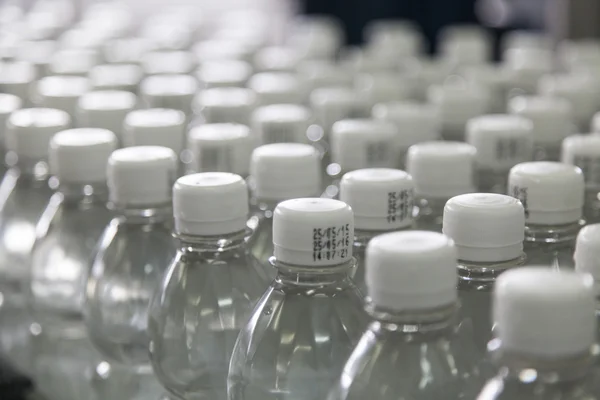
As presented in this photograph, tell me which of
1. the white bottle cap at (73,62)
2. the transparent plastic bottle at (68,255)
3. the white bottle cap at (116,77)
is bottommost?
the transparent plastic bottle at (68,255)

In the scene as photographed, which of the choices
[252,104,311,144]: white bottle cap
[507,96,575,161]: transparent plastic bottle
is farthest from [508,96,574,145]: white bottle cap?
[252,104,311,144]: white bottle cap

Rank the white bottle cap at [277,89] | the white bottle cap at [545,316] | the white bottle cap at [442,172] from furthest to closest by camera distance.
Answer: the white bottle cap at [277,89], the white bottle cap at [442,172], the white bottle cap at [545,316]

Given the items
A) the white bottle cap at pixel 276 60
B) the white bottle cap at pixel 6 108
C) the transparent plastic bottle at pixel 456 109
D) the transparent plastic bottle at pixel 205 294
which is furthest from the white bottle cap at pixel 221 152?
the white bottle cap at pixel 276 60

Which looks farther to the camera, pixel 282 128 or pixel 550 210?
pixel 282 128

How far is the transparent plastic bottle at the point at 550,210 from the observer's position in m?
0.67

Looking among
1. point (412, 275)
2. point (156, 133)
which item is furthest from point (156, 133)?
point (412, 275)

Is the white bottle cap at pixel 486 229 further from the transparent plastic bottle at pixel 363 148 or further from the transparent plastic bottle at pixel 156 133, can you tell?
the transparent plastic bottle at pixel 156 133

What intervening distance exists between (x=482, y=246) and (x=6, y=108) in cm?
81

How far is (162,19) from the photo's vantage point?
2.36 metres

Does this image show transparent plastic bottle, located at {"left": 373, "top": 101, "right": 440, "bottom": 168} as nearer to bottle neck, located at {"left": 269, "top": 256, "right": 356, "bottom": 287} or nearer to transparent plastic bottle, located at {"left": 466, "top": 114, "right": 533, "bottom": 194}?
transparent plastic bottle, located at {"left": 466, "top": 114, "right": 533, "bottom": 194}

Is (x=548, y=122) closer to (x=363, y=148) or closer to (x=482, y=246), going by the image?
(x=363, y=148)

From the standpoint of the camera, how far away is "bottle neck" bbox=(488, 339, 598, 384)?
1.52ft

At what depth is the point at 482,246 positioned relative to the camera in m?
0.59

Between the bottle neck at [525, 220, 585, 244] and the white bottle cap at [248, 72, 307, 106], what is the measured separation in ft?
1.97
